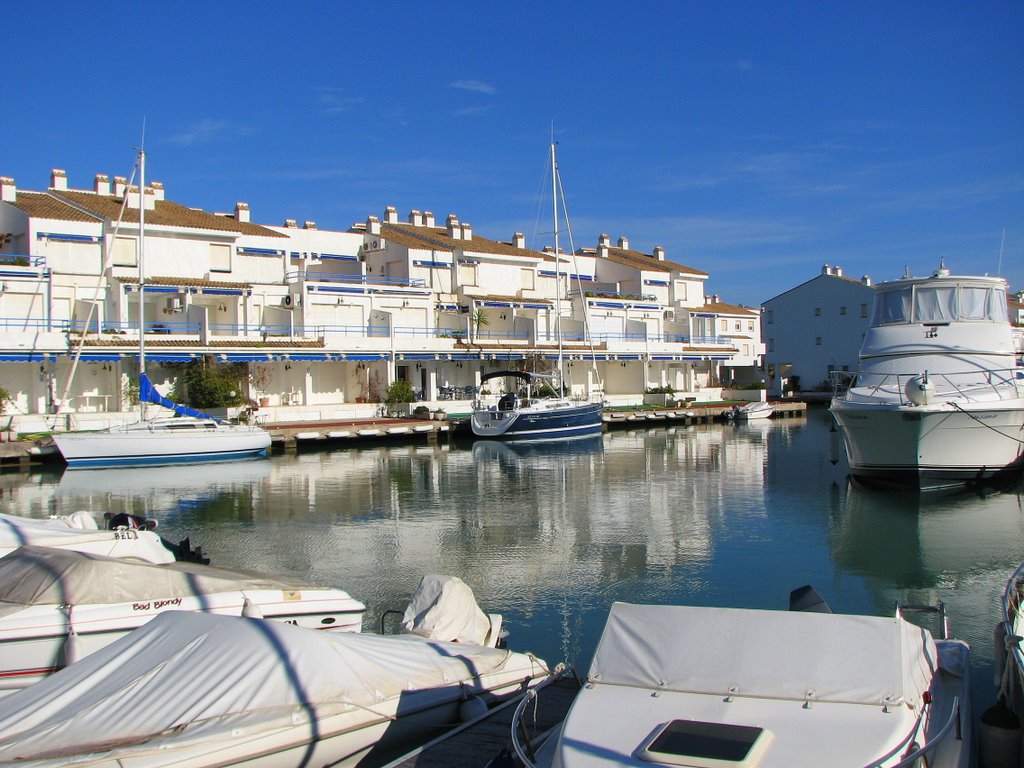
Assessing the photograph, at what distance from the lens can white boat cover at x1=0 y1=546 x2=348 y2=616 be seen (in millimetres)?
9789

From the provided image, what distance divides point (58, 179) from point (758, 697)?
51624mm

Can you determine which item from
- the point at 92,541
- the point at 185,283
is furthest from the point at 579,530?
the point at 185,283

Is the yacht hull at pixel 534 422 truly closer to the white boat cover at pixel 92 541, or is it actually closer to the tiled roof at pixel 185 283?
the tiled roof at pixel 185 283

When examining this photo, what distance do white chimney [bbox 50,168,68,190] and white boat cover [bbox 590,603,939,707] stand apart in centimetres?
5022

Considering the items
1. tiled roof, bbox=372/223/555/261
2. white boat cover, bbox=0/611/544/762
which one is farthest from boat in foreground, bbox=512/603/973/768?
tiled roof, bbox=372/223/555/261

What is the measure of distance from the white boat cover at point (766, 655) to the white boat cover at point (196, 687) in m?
2.16

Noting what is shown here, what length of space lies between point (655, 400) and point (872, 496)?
32.8 m

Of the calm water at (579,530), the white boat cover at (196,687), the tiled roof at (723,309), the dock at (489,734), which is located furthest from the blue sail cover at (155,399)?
the tiled roof at (723,309)

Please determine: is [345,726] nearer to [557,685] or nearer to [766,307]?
[557,685]

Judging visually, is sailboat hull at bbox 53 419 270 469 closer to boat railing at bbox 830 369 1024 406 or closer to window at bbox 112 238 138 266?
window at bbox 112 238 138 266

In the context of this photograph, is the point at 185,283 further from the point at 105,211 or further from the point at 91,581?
the point at 91,581

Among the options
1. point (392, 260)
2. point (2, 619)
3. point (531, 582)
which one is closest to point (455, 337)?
point (392, 260)

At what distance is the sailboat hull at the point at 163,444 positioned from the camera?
32.8 metres

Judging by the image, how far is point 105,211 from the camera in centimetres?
4494
